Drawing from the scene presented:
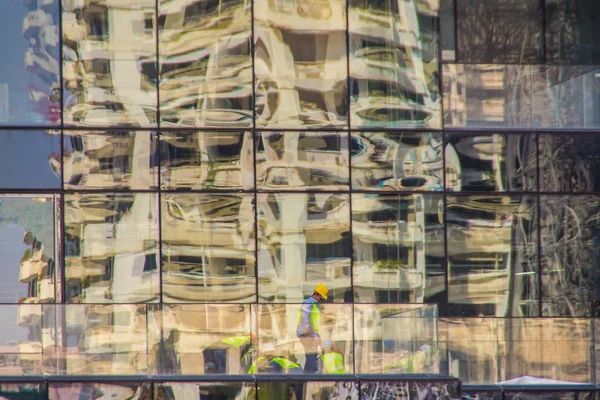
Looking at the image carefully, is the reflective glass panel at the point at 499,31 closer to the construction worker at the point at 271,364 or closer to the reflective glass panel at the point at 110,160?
the reflective glass panel at the point at 110,160

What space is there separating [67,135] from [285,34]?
4.56 m

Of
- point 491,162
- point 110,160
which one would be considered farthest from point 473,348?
point 110,160

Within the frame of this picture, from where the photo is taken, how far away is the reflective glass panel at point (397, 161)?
61.7 ft

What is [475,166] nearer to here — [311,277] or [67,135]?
[311,277]

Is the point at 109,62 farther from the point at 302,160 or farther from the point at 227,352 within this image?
the point at 227,352

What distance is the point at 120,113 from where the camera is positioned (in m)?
18.3

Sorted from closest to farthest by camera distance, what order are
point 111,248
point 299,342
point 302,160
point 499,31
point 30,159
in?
point 299,342
point 30,159
point 111,248
point 302,160
point 499,31

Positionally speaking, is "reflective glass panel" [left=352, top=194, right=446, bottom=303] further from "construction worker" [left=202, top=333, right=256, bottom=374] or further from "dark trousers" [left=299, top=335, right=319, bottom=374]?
"construction worker" [left=202, top=333, right=256, bottom=374]

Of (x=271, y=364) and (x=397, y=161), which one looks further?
(x=397, y=161)

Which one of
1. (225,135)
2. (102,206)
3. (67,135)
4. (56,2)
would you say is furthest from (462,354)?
(56,2)

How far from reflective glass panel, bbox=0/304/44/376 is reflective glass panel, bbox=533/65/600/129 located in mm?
10407

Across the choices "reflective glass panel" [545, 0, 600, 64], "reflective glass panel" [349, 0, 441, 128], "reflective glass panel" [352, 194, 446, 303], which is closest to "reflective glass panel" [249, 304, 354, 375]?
"reflective glass panel" [352, 194, 446, 303]

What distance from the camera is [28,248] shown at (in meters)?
17.8

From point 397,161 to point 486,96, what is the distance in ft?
7.40
